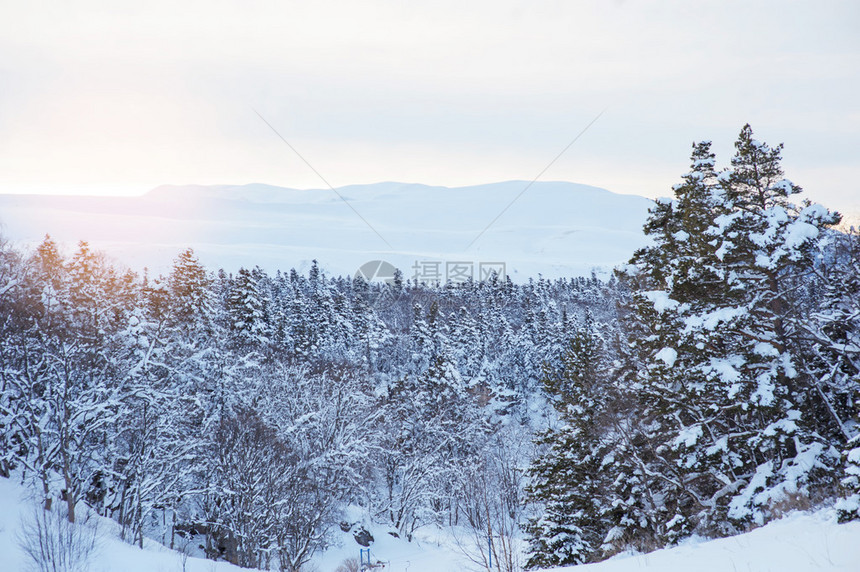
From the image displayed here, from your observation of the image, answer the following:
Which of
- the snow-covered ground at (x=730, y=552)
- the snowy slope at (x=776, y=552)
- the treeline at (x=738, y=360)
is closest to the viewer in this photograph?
the snowy slope at (x=776, y=552)

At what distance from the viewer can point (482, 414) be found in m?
58.6

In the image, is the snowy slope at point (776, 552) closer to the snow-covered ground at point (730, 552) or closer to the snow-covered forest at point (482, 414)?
the snow-covered ground at point (730, 552)

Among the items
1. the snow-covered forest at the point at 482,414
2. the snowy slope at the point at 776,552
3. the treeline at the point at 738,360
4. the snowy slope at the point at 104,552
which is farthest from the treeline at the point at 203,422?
the snowy slope at the point at 776,552

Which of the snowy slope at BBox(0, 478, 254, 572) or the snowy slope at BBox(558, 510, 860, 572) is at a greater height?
the snowy slope at BBox(558, 510, 860, 572)

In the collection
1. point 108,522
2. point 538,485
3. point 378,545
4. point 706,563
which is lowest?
point 378,545

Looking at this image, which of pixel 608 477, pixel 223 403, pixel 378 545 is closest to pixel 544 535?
pixel 608 477

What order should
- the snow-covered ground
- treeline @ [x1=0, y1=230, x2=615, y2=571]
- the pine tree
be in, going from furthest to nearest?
treeline @ [x1=0, y1=230, x2=615, y2=571]
the pine tree
the snow-covered ground

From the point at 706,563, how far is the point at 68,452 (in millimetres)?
25189

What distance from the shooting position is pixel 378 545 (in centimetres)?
3791

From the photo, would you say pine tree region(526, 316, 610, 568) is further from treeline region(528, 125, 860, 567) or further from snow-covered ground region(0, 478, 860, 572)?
snow-covered ground region(0, 478, 860, 572)

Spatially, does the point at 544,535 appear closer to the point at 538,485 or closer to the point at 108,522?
the point at 538,485

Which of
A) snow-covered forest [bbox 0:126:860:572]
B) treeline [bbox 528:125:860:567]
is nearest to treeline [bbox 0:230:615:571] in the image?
snow-covered forest [bbox 0:126:860:572]

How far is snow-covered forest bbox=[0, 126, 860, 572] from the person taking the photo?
572 inches

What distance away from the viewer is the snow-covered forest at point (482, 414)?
14.5 meters
